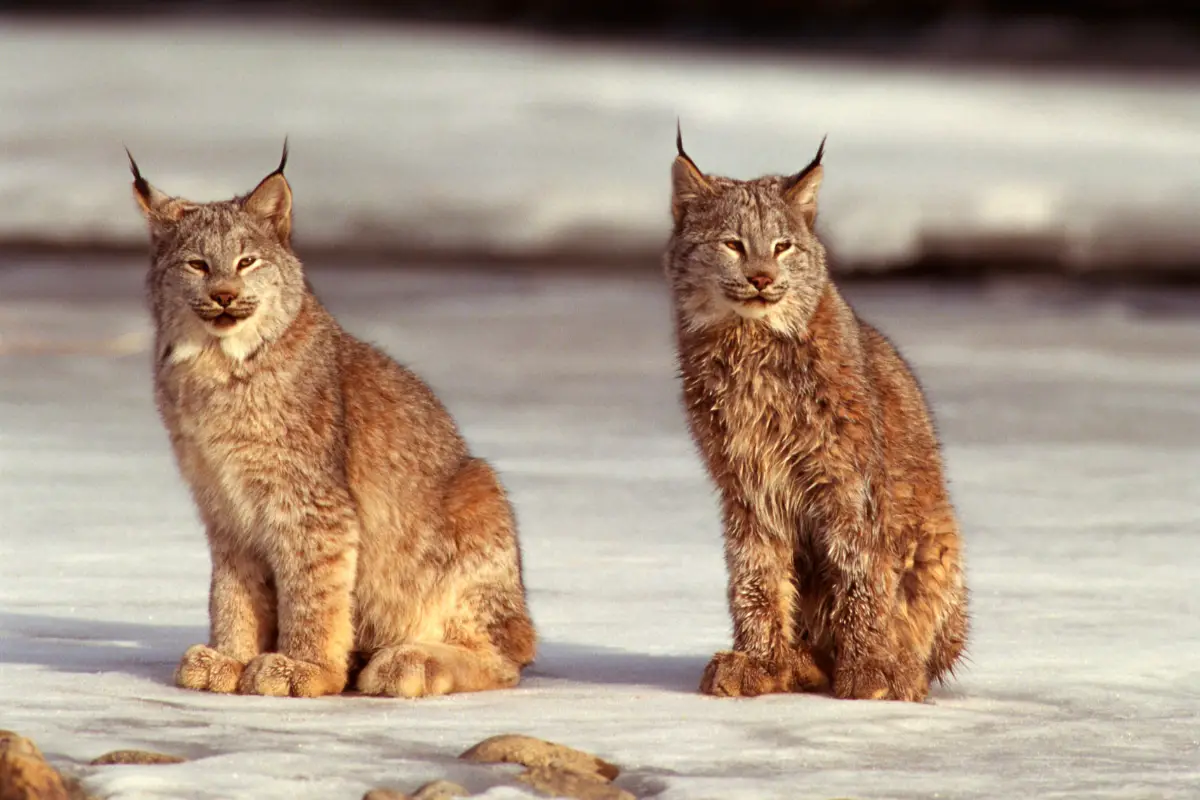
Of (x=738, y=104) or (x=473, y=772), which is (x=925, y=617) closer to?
(x=473, y=772)

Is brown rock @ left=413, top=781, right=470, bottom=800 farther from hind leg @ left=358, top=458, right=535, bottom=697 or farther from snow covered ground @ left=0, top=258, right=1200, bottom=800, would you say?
hind leg @ left=358, top=458, right=535, bottom=697

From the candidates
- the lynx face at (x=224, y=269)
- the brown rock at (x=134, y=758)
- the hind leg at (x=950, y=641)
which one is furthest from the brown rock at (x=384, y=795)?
the hind leg at (x=950, y=641)

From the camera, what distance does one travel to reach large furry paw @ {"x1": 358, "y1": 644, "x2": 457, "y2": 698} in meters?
5.39

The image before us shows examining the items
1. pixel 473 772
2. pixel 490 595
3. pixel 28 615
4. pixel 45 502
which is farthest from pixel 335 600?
pixel 45 502

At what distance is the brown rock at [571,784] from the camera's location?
4.42 meters

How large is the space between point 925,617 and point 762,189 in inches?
51.3

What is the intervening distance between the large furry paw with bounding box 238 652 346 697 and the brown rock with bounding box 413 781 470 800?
102cm

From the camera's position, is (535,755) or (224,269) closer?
(535,755)

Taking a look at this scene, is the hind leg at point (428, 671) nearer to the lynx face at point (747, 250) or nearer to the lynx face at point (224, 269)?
the lynx face at point (224, 269)

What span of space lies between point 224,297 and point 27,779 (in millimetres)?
1606

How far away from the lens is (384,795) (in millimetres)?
4301

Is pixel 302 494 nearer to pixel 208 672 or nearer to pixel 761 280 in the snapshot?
pixel 208 672

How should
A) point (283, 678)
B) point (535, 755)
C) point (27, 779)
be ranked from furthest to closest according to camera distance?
point (283, 678) → point (535, 755) → point (27, 779)

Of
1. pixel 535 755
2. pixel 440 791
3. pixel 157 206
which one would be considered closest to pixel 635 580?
pixel 157 206
